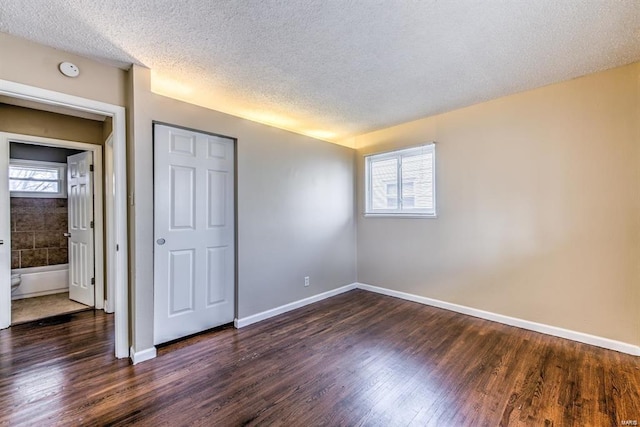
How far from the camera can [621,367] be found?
2.16m

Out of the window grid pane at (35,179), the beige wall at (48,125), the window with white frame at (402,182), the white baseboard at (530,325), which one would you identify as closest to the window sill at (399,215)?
the window with white frame at (402,182)

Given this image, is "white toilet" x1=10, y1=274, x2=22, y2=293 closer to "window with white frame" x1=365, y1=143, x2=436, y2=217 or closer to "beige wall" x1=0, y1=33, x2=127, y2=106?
"beige wall" x1=0, y1=33, x2=127, y2=106

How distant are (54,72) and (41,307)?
10.3 ft

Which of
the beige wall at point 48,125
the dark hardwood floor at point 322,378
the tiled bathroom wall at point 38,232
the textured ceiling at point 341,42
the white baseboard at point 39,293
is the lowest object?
the dark hardwood floor at point 322,378

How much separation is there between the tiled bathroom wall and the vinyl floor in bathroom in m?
0.61

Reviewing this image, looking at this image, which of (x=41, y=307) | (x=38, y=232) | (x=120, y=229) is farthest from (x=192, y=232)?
(x=38, y=232)

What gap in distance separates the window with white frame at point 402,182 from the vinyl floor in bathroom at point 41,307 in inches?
168

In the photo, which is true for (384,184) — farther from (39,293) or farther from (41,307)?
(39,293)

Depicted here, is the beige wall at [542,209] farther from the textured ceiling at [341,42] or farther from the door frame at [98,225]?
the door frame at [98,225]

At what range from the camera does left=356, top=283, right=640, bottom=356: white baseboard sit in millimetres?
2418

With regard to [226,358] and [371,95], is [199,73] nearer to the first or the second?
[371,95]

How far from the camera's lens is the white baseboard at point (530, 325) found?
2418 millimetres

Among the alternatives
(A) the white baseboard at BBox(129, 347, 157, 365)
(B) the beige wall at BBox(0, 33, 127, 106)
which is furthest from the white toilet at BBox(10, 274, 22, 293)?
(B) the beige wall at BBox(0, 33, 127, 106)

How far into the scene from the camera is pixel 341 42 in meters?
2.03
